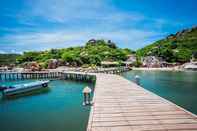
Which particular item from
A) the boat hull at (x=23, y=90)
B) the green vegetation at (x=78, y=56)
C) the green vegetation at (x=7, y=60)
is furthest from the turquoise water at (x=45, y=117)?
the green vegetation at (x=7, y=60)

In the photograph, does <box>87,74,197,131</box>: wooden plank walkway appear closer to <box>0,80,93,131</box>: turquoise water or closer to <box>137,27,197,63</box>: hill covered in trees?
<box>0,80,93,131</box>: turquoise water

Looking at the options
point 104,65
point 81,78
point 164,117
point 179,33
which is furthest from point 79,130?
point 179,33

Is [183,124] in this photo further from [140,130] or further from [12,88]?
[12,88]

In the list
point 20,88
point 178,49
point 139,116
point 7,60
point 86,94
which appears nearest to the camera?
point 139,116

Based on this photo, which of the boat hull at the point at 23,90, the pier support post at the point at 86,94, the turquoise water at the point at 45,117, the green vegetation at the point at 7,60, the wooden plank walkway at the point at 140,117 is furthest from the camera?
the green vegetation at the point at 7,60

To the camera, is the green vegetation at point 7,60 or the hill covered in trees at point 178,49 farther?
the green vegetation at point 7,60

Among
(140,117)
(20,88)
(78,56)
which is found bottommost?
(20,88)

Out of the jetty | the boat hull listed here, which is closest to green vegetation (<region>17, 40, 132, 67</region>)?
the boat hull

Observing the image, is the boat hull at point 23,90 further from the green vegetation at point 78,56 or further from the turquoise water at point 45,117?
the green vegetation at point 78,56

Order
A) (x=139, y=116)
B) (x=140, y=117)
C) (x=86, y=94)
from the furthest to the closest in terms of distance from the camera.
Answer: (x=86, y=94) → (x=139, y=116) → (x=140, y=117)

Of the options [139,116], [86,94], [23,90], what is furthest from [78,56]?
[139,116]

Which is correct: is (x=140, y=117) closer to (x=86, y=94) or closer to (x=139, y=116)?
(x=139, y=116)

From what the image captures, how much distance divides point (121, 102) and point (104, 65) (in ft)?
173

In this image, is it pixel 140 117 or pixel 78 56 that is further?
pixel 78 56
